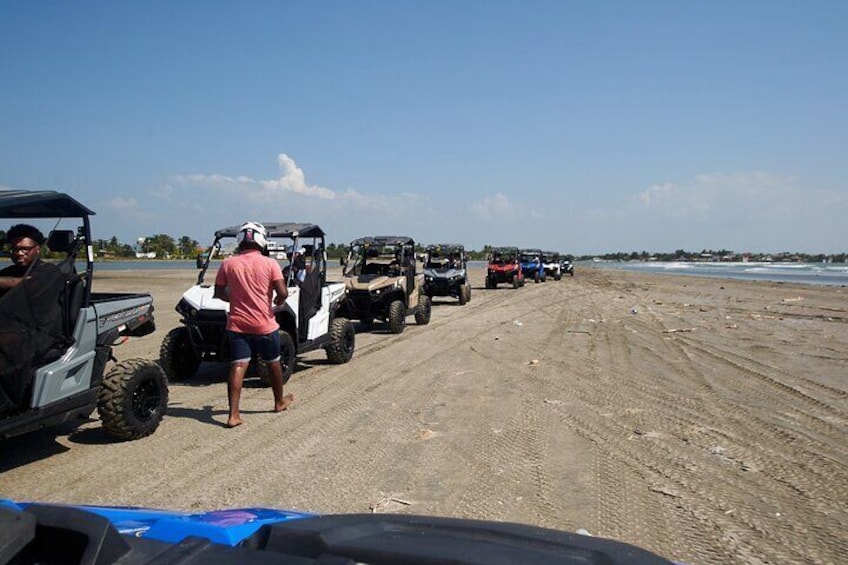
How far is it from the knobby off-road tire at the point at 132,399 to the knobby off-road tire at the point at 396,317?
23.9 ft

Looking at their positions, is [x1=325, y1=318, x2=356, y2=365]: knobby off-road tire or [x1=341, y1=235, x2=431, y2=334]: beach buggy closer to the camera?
[x1=325, y1=318, x2=356, y2=365]: knobby off-road tire

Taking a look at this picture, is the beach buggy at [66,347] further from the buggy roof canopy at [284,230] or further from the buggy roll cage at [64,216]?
the buggy roof canopy at [284,230]

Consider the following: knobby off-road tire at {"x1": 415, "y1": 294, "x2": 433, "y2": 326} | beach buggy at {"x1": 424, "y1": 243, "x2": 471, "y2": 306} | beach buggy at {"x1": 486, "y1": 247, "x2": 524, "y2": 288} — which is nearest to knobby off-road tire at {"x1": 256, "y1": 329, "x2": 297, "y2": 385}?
knobby off-road tire at {"x1": 415, "y1": 294, "x2": 433, "y2": 326}

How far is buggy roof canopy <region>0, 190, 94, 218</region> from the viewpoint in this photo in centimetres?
418

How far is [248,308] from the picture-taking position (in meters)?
5.72

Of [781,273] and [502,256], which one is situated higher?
[502,256]

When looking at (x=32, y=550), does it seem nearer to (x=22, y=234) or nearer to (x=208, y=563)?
(x=208, y=563)

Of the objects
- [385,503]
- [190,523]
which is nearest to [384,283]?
[385,503]

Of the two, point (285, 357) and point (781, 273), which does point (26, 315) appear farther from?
point (781, 273)

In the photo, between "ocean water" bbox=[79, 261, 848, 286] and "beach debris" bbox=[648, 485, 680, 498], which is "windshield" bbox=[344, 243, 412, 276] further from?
"ocean water" bbox=[79, 261, 848, 286]

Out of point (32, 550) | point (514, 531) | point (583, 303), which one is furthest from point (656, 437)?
point (583, 303)

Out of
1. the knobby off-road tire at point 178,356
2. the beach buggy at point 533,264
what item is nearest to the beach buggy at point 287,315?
the knobby off-road tire at point 178,356

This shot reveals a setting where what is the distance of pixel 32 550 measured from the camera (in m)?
1.43

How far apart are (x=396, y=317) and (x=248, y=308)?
6890 mm
